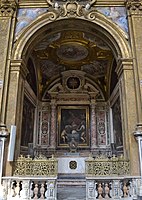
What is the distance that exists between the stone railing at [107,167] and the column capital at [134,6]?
4.94 meters

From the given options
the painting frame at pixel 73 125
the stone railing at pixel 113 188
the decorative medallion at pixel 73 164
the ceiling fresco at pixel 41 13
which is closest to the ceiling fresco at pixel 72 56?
the ceiling fresco at pixel 41 13

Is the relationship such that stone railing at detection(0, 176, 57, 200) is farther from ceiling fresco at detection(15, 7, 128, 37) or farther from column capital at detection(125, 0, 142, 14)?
column capital at detection(125, 0, 142, 14)

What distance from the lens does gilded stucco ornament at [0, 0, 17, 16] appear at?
8781 mm

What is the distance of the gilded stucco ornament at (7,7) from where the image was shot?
8.78 meters

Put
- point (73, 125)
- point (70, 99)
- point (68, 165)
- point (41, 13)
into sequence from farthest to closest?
point (70, 99) → point (73, 125) → point (68, 165) → point (41, 13)

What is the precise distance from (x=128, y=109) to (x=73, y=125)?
549cm

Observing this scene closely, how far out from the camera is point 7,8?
8.81 meters

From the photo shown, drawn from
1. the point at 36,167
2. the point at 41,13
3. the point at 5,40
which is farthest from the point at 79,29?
the point at 36,167

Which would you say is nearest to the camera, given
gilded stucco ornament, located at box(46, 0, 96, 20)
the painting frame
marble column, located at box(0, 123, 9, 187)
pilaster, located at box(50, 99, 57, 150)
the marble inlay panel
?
marble column, located at box(0, 123, 9, 187)

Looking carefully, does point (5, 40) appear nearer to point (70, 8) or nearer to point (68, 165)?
point (70, 8)

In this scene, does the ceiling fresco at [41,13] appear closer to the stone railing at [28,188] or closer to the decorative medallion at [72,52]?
the decorative medallion at [72,52]

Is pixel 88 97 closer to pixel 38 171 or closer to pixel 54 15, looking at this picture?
pixel 54 15

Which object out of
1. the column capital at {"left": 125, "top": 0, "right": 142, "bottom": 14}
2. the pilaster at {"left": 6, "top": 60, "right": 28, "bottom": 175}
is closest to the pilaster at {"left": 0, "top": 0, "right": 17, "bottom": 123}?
the pilaster at {"left": 6, "top": 60, "right": 28, "bottom": 175}

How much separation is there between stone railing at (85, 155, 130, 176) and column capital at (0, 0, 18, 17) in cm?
555
